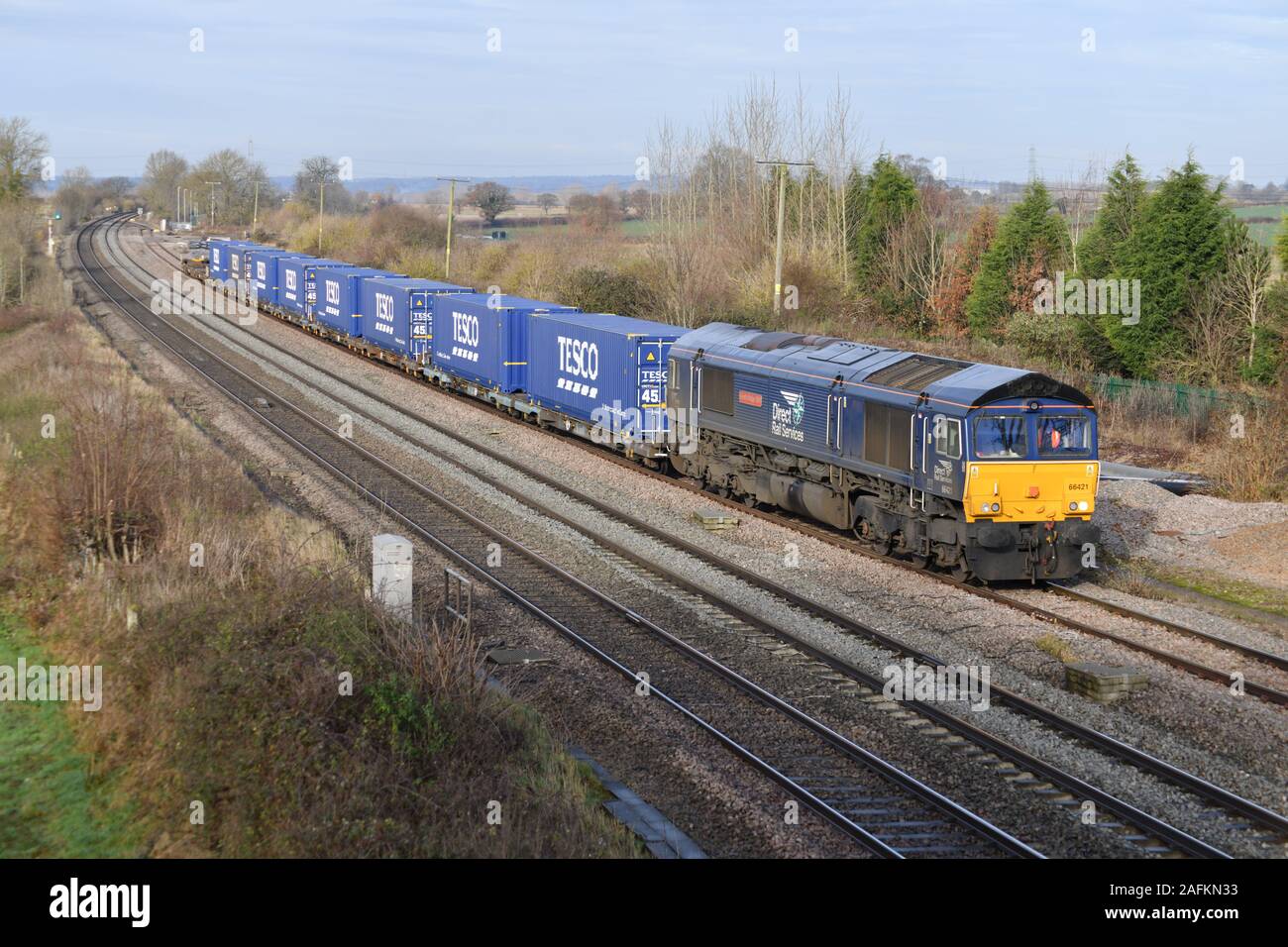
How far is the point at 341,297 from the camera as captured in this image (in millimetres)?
45469

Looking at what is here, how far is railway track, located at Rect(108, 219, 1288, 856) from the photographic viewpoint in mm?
10156

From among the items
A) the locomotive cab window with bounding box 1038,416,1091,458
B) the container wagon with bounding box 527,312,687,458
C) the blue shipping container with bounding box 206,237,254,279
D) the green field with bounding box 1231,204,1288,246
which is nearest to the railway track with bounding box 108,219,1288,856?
the container wagon with bounding box 527,312,687,458

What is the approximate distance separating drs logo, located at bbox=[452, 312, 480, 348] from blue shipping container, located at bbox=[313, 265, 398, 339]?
988cm

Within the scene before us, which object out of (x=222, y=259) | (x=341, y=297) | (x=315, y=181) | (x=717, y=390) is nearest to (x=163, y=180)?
(x=315, y=181)

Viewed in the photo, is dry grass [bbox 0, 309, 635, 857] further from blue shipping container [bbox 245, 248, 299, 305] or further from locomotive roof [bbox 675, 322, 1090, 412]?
blue shipping container [bbox 245, 248, 299, 305]

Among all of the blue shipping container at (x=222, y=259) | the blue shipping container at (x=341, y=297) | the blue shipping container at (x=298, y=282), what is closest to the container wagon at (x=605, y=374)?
the blue shipping container at (x=341, y=297)

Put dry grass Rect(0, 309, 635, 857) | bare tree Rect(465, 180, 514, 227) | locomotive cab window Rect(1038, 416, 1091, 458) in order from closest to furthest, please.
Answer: dry grass Rect(0, 309, 635, 857) < locomotive cab window Rect(1038, 416, 1091, 458) < bare tree Rect(465, 180, 514, 227)

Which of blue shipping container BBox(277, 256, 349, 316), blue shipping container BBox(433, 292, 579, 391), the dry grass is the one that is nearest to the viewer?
the dry grass

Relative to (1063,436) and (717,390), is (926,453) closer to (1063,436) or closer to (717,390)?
(1063,436)

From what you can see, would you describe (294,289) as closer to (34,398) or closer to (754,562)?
(34,398)

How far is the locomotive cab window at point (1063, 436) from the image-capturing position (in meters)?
17.4

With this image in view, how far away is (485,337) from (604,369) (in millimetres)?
6836

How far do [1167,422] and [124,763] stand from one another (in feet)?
90.7

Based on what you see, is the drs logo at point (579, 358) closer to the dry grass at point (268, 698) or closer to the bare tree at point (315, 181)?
the dry grass at point (268, 698)
